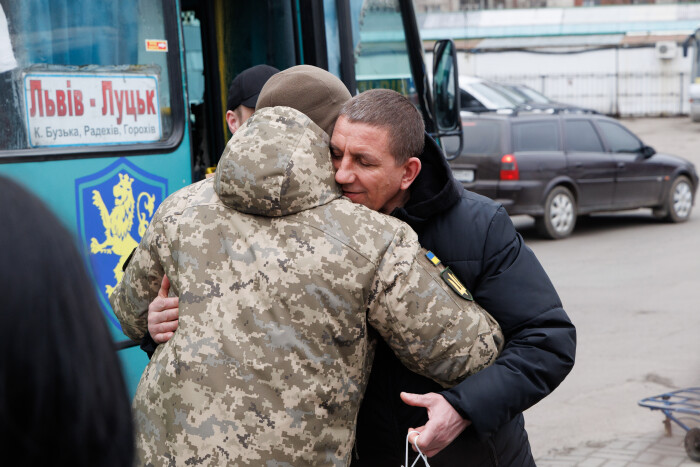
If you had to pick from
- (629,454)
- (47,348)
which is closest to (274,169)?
(47,348)

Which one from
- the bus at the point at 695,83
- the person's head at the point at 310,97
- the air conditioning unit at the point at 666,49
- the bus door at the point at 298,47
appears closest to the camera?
the person's head at the point at 310,97

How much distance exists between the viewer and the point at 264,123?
1967 mm

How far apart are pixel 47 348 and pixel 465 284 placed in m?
1.42

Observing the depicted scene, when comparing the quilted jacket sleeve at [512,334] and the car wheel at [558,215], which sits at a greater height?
the quilted jacket sleeve at [512,334]

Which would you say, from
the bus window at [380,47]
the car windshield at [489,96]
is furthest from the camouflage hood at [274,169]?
the car windshield at [489,96]

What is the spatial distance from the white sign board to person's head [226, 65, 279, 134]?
373 millimetres

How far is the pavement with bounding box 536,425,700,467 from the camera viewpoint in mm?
4863

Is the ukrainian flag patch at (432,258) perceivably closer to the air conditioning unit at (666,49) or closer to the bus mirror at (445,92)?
the bus mirror at (445,92)

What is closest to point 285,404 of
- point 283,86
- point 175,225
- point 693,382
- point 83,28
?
point 175,225

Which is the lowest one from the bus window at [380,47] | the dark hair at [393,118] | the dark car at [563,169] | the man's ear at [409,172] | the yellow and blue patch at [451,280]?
the dark car at [563,169]

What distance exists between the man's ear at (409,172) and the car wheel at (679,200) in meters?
12.3

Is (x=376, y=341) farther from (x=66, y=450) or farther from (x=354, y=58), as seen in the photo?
(x=354, y=58)

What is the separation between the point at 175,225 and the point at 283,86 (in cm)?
51

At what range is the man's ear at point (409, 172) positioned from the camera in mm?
2211
